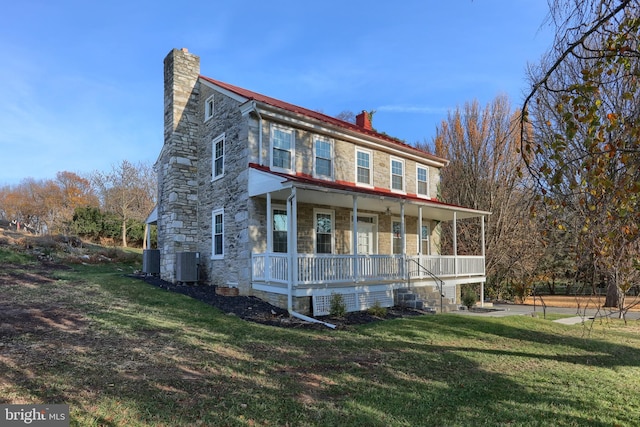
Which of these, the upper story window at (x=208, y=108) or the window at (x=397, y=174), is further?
the window at (x=397, y=174)

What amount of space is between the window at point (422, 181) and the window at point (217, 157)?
8.81 metres

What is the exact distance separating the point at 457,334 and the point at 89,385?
743 centimetres

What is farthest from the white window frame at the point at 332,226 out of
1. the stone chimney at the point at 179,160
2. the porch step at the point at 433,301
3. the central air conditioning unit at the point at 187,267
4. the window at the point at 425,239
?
the window at the point at 425,239

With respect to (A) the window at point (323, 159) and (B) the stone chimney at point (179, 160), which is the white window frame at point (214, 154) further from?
(A) the window at point (323, 159)

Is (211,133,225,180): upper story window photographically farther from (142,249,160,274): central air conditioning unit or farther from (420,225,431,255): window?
(420,225,431,255): window

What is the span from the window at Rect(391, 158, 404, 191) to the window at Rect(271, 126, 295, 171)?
207 inches

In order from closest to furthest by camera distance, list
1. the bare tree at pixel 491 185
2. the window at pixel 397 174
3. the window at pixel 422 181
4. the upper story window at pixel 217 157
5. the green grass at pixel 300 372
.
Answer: the green grass at pixel 300 372 → the upper story window at pixel 217 157 → the window at pixel 397 174 → the window at pixel 422 181 → the bare tree at pixel 491 185

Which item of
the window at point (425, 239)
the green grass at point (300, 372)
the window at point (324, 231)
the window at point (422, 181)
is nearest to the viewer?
the green grass at point (300, 372)

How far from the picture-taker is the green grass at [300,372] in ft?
14.3

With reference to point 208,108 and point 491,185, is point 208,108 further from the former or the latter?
point 491,185

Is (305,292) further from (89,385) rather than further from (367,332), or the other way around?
(89,385)

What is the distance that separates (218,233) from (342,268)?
5.05 m

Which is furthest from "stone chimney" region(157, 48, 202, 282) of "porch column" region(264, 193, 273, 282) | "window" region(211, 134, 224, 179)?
"porch column" region(264, 193, 273, 282)

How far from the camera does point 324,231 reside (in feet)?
46.3
